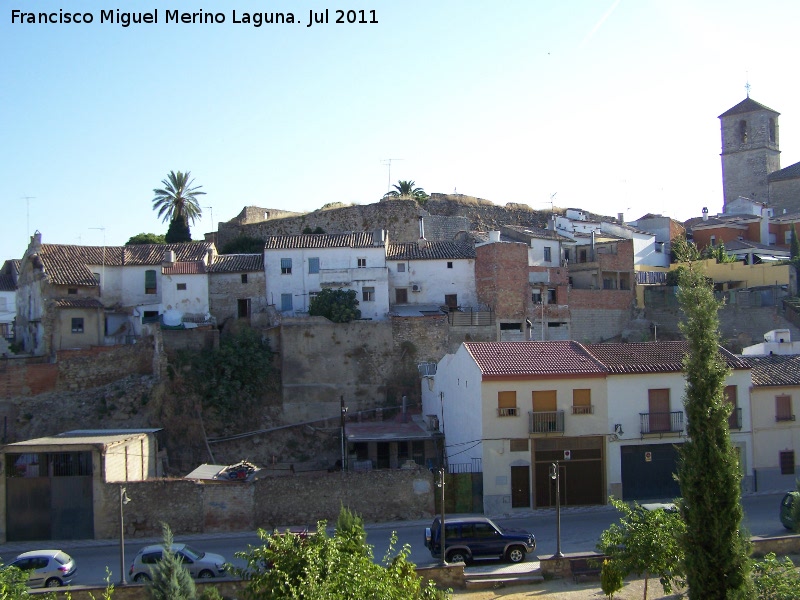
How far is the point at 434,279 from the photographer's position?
42.8 metres

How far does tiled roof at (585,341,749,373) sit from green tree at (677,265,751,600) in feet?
45.9

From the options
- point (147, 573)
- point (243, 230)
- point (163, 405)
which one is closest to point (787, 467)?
point (147, 573)

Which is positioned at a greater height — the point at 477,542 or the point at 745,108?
the point at 745,108

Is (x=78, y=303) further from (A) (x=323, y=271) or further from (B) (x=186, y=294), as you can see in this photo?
(A) (x=323, y=271)

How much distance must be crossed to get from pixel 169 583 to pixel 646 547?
907 cm

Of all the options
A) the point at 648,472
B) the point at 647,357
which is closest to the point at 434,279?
the point at 647,357

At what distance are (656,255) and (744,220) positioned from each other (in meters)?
9.46

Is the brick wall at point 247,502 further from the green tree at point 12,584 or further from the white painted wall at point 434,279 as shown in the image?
the white painted wall at point 434,279

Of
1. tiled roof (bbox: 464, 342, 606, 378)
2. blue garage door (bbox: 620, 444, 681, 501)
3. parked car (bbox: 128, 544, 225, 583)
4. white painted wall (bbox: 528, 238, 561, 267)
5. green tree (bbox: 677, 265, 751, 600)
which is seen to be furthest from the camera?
white painted wall (bbox: 528, 238, 561, 267)

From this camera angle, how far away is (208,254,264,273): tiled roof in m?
41.6

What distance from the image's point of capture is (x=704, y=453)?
527 inches

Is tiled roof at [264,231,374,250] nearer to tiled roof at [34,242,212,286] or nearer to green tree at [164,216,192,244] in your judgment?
tiled roof at [34,242,212,286]

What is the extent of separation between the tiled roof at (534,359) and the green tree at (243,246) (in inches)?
988

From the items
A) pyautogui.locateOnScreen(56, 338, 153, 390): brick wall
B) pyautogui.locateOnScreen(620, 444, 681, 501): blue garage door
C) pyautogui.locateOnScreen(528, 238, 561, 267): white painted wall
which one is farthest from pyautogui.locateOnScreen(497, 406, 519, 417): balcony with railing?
pyautogui.locateOnScreen(528, 238, 561, 267): white painted wall
